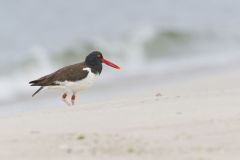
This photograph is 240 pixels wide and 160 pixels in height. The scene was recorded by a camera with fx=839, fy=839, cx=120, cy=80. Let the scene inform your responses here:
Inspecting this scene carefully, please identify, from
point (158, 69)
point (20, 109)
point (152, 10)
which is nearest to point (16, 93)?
point (20, 109)

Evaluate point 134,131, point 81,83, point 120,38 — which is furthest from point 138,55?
point 134,131

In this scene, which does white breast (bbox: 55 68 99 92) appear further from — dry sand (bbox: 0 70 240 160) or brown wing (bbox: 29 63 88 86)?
dry sand (bbox: 0 70 240 160)

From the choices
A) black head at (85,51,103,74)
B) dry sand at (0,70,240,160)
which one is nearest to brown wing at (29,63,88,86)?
black head at (85,51,103,74)

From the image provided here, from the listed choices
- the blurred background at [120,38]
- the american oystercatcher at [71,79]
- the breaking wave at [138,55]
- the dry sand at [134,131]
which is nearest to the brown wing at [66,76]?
the american oystercatcher at [71,79]

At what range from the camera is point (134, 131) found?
7.69 metres

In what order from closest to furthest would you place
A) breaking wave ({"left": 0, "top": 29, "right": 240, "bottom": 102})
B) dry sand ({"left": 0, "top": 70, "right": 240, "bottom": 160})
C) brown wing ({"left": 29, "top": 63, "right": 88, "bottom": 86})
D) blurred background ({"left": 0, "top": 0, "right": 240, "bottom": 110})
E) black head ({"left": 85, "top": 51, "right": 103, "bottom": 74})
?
dry sand ({"left": 0, "top": 70, "right": 240, "bottom": 160}) < brown wing ({"left": 29, "top": 63, "right": 88, "bottom": 86}) < black head ({"left": 85, "top": 51, "right": 103, "bottom": 74}) < blurred background ({"left": 0, "top": 0, "right": 240, "bottom": 110}) < breaking wave ({"left": 0, "top": 29, "right": 240, "bottom": 102})

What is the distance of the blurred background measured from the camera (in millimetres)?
16656

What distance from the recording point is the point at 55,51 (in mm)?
19703

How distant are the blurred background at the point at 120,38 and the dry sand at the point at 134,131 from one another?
208 inches

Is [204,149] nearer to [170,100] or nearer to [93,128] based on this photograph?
[93,128]

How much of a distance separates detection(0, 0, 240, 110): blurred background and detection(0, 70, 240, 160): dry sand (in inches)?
208

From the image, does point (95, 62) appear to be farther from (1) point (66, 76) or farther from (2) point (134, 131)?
(2) point (134, 131)

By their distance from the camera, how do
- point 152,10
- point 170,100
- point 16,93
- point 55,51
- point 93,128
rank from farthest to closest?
point 152,10
point 55,51
point 16,93
point 170,100
point 93,128

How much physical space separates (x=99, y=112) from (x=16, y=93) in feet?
21.5
